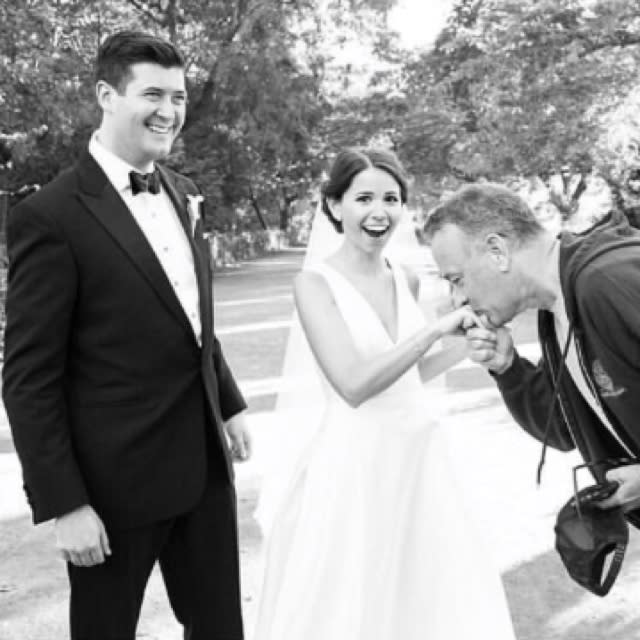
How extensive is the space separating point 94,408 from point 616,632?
249 cm

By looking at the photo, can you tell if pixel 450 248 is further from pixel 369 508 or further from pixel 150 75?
pixel 369 508

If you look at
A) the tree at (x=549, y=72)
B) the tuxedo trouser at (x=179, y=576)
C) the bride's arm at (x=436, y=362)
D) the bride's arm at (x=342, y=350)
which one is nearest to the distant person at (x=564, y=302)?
the bride's arm at (x=342, y=350)

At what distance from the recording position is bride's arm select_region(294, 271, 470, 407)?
302cm

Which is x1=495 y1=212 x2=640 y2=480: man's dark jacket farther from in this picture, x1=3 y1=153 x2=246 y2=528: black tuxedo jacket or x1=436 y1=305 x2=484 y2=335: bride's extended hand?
x1=3 y1=153 x2=246 y2=528: black tuxedo jacket

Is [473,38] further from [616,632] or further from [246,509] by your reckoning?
[616,632]

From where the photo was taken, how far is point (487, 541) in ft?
11.6

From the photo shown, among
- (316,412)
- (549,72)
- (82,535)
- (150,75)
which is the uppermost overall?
(150,75)

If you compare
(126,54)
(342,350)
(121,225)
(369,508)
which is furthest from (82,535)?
(126,54)

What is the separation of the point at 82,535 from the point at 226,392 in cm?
85

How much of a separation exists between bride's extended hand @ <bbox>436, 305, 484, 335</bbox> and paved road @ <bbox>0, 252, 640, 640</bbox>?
3.04 ft

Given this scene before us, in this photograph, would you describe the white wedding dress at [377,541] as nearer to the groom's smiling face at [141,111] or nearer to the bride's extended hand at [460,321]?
the bride's extended hand at [460,321]

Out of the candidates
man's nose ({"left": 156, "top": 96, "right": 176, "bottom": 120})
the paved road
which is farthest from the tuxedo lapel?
the paved road

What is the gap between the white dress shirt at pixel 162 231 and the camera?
2717mm

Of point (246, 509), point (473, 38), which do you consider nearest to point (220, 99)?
point (473, 38)
